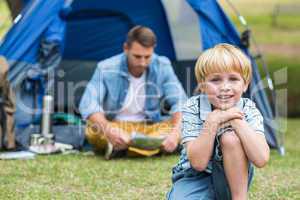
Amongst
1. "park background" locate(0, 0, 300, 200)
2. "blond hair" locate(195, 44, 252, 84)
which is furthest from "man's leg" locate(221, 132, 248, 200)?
"park background" locate(0, 0, 300, 200)

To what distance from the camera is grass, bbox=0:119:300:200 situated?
375cm

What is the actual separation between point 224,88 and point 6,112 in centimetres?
235

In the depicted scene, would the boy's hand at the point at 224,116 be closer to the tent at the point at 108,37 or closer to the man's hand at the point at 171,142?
the man's hand at the point at 171,142

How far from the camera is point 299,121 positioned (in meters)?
7.65

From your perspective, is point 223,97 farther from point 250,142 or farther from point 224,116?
point 250,142

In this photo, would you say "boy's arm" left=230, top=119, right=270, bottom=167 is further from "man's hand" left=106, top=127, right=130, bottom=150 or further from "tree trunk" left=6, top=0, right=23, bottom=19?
"tree trunk" left=6, top=0, right=23, bottom=19

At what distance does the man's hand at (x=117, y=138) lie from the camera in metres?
4.61

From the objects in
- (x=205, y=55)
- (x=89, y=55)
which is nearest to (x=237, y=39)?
(x=89, y=55)

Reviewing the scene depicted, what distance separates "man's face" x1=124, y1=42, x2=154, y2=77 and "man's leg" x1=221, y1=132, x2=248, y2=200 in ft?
6.69

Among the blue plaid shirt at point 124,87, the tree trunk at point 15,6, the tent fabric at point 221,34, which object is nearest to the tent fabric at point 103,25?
the tree trunk at point 15,6

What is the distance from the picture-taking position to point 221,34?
5199mm

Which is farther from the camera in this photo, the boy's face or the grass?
the grass

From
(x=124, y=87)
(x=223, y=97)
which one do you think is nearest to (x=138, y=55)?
(x=124, y=87)

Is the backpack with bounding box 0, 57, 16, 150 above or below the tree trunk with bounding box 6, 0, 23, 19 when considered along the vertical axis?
below
